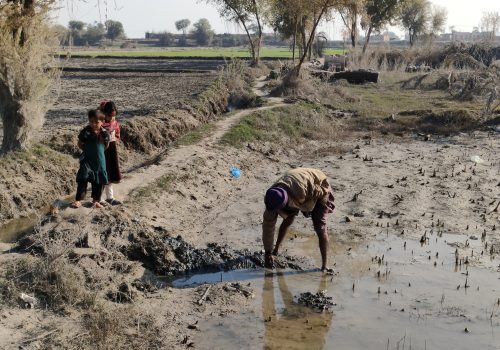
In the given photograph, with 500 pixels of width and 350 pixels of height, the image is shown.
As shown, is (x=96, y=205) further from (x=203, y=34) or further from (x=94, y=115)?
(x=203, y=34)

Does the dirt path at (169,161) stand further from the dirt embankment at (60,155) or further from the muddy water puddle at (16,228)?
the muddy water puddle at (16,228)

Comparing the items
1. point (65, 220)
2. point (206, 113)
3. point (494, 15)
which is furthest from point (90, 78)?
point (494, 15)

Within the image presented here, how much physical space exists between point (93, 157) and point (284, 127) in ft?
29.3

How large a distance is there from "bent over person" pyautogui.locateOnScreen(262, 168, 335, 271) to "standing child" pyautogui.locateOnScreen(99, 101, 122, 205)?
2.57m

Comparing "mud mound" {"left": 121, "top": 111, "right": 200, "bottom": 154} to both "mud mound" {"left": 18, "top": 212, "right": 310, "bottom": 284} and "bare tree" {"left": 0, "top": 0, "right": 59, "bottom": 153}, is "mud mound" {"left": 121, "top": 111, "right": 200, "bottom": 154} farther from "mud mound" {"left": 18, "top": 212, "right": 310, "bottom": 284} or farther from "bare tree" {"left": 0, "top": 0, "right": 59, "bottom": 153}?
"mud mound" {"left": 18, "top": 212, "right": 310, "bottom": 284}

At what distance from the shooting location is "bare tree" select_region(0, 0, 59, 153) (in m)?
9.55

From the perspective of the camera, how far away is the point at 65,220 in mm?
7035

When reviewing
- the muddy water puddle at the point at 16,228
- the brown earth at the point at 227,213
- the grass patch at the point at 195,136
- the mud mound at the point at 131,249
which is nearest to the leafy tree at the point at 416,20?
the brown earth at the point at 227,213

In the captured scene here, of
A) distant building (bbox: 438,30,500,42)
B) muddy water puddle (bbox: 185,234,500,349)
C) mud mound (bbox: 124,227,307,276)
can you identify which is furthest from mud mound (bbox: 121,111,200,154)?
distant building (bbox: 438,30,500,42)

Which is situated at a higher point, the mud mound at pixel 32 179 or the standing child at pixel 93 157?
the standing child at pixel 93 157

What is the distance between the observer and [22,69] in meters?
9.69

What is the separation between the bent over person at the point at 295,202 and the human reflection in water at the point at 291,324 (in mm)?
711

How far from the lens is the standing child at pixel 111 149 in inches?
320

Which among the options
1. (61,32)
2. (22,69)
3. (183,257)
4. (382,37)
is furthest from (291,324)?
(382,37)
